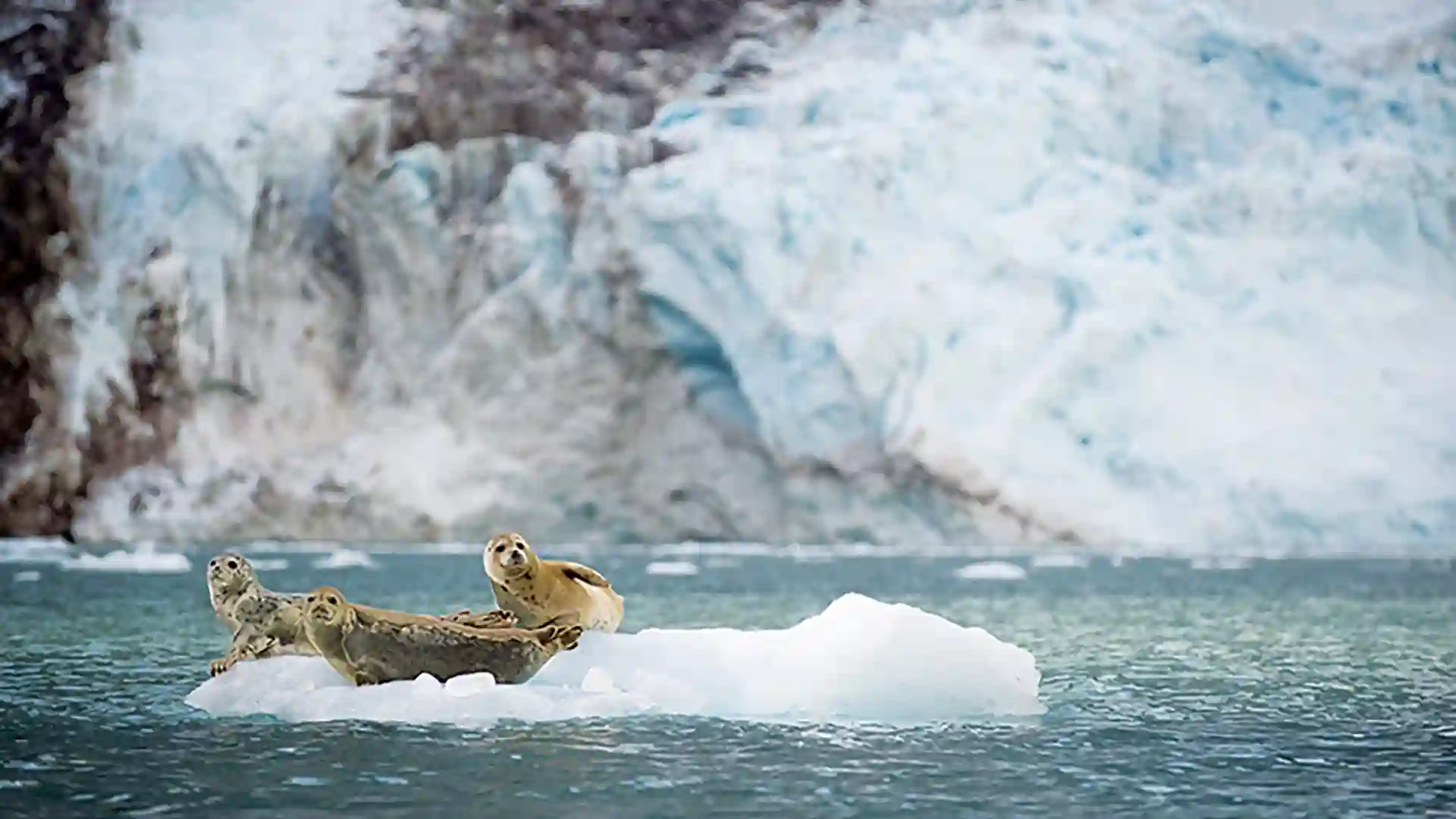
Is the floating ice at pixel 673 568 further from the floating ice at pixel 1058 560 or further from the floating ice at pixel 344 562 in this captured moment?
the floating ice at pixel 1058 560

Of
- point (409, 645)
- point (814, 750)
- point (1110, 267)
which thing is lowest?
point (814, 750)

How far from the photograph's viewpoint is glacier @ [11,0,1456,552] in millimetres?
30328

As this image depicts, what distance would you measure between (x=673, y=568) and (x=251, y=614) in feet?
60.8

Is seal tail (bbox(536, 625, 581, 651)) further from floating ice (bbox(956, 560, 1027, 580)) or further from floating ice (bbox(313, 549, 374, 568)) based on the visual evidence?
floating ice (bbox(313, 549, 374, 568))

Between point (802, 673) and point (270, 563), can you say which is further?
point (270, 563)

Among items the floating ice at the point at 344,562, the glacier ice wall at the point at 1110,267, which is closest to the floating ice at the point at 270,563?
the floating ice at the point at 344,562

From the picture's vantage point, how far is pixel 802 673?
1023cm

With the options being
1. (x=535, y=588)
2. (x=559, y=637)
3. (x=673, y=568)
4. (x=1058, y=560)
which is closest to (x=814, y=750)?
(x=559, y=637)

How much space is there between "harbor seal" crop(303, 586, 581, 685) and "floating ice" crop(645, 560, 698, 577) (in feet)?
56.7

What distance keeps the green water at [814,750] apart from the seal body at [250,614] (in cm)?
48

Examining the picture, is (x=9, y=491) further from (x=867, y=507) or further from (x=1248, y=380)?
(x=1248, y=380)

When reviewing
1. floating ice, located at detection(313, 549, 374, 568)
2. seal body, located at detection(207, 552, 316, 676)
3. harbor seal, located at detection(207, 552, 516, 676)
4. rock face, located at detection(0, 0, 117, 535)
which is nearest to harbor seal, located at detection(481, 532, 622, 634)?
harbor seal, located at detection(207, 552, 516, 676)

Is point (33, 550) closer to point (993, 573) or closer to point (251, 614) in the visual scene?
point (993, 573)

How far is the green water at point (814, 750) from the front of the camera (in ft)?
24.4
